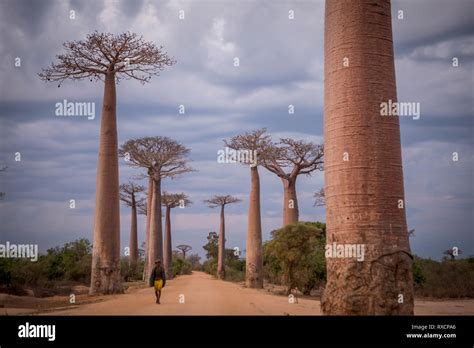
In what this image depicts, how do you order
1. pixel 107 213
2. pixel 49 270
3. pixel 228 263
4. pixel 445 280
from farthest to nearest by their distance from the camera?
pixel 228 263 → pixel 49 270 → pixel 445 280 → pixel 107 213

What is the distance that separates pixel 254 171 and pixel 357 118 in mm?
14557

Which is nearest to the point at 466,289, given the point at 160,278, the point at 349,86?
the point at 160,278

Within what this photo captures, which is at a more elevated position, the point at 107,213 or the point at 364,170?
the point at 364,170

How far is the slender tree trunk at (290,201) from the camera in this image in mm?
19745

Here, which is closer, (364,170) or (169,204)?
(364,170)

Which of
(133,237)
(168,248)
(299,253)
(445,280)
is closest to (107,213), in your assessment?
(299,253)

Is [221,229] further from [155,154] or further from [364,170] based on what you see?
[364,170]

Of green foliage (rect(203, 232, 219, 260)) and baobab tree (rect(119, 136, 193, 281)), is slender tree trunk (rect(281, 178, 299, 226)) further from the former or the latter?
green foliage (rect(203, 232, 219, 260))

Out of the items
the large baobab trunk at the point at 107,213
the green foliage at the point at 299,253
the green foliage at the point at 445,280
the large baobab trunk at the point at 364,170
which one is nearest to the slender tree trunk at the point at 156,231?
the green foliage at the point at 299,253

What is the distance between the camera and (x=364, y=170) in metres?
5.73

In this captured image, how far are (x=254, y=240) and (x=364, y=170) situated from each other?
14.6 meters

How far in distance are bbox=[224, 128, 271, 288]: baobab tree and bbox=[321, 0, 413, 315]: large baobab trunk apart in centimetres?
1398
